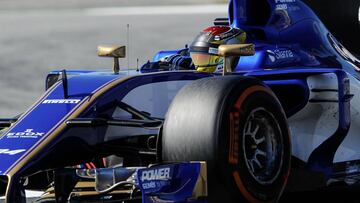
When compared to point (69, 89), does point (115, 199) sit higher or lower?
lower

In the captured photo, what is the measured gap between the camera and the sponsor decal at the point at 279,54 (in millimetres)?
6199

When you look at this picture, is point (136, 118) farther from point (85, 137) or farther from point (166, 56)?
point (166, 56)

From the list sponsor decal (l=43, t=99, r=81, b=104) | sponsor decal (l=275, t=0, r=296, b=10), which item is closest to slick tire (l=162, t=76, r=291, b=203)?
sponsor decal (l=43, t=99, r=81, b=104)

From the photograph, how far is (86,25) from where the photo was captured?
14.6m

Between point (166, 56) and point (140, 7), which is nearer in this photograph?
point (166, 56)

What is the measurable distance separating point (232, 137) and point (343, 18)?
4.82 metres

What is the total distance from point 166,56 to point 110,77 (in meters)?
1.72

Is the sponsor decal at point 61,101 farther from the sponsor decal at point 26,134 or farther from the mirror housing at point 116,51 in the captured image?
the mirror housing at point 116,51

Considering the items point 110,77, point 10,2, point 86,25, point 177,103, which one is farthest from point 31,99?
point 10,2

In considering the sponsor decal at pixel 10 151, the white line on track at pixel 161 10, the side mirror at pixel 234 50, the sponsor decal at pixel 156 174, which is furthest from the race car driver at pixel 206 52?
the white line on track at pixel 161 10

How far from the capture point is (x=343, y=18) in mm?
9000

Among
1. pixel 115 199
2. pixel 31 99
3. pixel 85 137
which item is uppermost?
pixel 85 137

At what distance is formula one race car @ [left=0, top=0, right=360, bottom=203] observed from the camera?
4.55m

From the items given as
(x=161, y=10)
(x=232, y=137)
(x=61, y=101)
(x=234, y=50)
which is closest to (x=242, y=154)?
(x=232, y=137)
